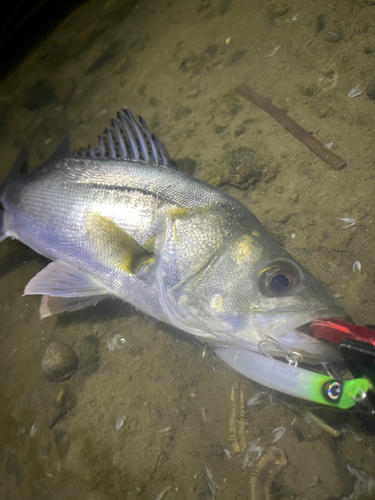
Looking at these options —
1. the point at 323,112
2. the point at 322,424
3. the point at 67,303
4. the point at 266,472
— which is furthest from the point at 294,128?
the point at 266,472

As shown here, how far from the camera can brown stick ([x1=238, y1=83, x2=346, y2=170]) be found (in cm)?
254

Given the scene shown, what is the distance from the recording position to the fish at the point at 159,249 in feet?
5.55

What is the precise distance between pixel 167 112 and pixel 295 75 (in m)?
1.44

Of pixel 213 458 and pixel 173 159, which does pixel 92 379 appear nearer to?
pixel 213 458

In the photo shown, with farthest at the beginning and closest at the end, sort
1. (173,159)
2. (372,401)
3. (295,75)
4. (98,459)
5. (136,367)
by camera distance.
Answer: (173,159) → (295,75) → (136,367) → (98,459) → (372,401)

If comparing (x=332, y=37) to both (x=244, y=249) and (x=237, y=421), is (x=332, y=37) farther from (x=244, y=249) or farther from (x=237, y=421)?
(x=237, y=421)

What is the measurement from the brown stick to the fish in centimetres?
101

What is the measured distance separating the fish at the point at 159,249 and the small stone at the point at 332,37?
210cm

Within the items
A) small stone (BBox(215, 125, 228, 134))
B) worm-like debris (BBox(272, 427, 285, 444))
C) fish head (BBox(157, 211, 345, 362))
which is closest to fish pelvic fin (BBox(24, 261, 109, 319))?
fish head (BBox(157, 211, 345, 362))

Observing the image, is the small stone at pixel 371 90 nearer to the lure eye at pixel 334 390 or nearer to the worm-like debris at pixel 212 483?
the lure eye at pixel 334 390

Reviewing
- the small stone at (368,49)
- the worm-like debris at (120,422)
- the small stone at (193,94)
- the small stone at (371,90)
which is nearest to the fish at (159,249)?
the worm-like debris at (120,422)

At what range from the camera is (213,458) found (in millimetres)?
2061

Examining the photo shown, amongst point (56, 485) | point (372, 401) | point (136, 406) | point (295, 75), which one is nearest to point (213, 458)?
point (136, 406)

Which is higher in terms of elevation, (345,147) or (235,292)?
(235,292)
